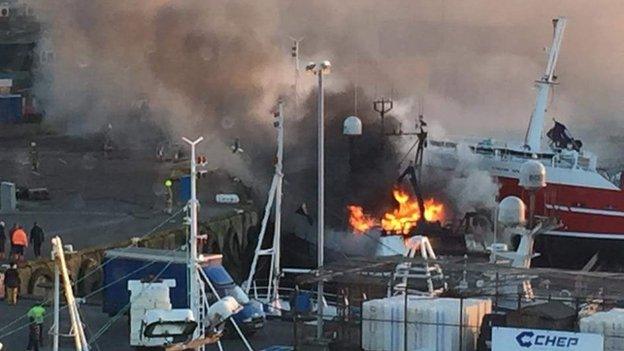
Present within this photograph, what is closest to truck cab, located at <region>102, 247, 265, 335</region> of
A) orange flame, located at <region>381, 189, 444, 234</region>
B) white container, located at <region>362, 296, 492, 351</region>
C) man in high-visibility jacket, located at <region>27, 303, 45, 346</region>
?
man in high-visibility jacket, located at <region>27, 303, 45, 346</region>

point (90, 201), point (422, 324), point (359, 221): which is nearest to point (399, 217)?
point (359, 221)

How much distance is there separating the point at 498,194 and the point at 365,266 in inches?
868

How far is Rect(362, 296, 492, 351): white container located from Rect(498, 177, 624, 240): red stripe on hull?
21879 mm

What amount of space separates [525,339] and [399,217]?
20.4m

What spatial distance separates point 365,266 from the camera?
23234mm

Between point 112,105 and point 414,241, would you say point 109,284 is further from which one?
point 112,105

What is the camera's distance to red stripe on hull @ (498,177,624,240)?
4272 centimetres

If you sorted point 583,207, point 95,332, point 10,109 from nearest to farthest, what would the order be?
point 95,332 → point 583,207 → point 10,109

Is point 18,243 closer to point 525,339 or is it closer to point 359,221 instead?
point 359,221

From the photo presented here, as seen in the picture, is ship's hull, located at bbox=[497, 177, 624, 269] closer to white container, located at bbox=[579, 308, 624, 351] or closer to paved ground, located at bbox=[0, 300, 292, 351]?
paved ground, located at bbox=[0, 300, 292, 351]

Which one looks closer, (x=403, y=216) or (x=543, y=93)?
(x=403, y=216)

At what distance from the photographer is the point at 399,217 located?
40.5 meters

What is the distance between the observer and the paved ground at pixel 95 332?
2398cm

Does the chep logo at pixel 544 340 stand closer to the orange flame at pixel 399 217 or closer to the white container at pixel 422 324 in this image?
the white container at pixel 422 324
